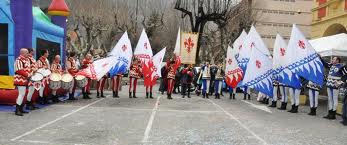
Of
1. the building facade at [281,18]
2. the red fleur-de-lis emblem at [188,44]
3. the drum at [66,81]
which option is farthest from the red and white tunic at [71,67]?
the building facade at [281,18]

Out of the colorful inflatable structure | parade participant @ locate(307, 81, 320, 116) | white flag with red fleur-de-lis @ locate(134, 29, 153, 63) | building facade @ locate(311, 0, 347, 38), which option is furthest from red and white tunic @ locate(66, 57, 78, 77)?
building facade @ locate(311, 0, 347, 38)

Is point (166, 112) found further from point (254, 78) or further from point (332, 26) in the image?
point (332, 26)

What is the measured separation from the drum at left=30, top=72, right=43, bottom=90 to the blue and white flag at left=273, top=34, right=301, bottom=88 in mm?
8069

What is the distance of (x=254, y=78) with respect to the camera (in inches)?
657

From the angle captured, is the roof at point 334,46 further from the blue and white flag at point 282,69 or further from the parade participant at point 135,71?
the parade participant at point 135,71

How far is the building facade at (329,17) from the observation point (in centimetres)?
2206

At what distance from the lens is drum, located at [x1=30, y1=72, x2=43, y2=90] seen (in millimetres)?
12981

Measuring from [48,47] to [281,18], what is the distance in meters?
59.5

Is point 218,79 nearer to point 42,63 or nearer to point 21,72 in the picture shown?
point 42,63

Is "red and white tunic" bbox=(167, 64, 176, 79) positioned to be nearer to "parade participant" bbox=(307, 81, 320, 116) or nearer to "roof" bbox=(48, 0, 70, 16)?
"roof" bbox=(48, 0, 70, 16)

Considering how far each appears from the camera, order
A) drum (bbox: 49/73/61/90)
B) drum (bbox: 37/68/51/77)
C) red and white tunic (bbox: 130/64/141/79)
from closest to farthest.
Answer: drum (bbox: 37/68/51/77)
drum (bbox: 49/73/61/90)
red and white tunic (bbox: 130/64/141/79)

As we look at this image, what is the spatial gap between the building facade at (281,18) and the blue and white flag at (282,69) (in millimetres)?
52113

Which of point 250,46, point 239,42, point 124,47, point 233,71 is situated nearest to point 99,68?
point 124,47

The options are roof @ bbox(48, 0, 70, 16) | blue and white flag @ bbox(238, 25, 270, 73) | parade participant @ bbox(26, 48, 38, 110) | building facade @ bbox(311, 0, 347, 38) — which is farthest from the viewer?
building facade @ bbox(311, 0, 347, 38)
